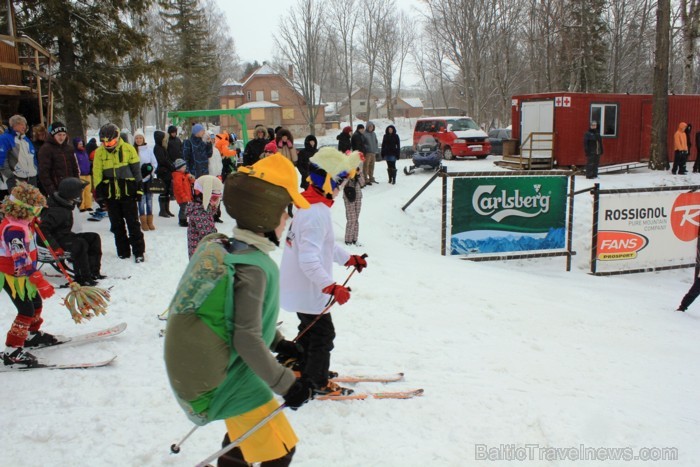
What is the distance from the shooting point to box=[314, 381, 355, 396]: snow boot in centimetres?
442

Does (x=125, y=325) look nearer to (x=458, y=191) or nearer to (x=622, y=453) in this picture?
(x=622, y=453)

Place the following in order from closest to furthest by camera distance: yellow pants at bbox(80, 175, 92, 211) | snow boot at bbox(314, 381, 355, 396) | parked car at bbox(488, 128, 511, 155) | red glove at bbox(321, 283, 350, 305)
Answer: red glove at bbox(321, 283, 350, 305)
snow boot at bbox(314, 381, 355, 396)
yellow pants at bbox(80, 175, 92, 211)
parked car at bbox(488, 128, 511, 155)

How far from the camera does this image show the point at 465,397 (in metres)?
4.63

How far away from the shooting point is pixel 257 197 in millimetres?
2377

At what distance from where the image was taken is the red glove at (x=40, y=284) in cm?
488

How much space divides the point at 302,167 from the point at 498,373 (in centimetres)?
827

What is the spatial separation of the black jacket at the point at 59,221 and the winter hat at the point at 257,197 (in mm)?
5703

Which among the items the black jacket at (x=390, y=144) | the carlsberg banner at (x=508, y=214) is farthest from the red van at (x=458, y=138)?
the carlsberg banner at (x=508, y=214)

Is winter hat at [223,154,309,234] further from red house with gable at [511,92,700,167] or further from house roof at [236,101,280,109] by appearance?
house roof at [236,101,280,109]

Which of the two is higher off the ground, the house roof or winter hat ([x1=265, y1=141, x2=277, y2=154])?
the house roof

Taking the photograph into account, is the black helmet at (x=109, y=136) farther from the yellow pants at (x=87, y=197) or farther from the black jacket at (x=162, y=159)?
the yellow pants at (x=87, y=197)

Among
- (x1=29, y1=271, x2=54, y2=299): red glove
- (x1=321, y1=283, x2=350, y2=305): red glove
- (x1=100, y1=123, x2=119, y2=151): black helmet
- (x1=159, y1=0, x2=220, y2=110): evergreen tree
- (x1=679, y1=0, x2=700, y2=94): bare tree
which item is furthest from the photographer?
(x1=159, y1=0, x2=220, y2=110): evergreen tree

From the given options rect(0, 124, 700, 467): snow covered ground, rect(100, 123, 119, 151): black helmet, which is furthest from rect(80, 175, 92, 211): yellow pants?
rect(100, 123, 119, 151): black helmet

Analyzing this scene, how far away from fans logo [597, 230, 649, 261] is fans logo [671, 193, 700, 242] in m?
0.76
